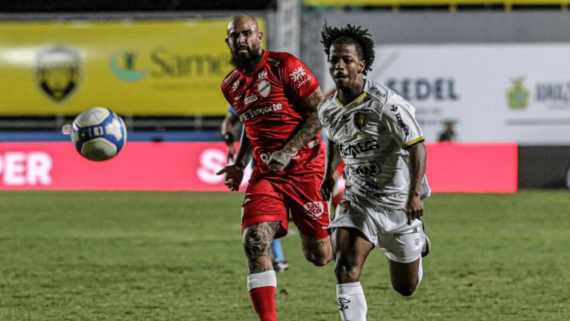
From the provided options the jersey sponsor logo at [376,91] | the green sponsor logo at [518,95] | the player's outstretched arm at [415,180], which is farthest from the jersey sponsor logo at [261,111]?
the green sponsor logo at [518,95]

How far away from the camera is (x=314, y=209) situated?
6738mm

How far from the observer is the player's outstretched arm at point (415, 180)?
5492mm

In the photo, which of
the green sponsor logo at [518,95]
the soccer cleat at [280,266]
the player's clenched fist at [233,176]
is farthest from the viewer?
the green sponsor logo at [518,95]

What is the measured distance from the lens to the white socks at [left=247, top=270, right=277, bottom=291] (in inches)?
236

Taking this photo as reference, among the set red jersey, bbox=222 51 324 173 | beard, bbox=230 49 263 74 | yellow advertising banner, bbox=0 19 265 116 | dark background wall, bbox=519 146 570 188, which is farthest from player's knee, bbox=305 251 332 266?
yellow advertising banner, bbox=0 19 265 116

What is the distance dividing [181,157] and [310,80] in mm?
14318

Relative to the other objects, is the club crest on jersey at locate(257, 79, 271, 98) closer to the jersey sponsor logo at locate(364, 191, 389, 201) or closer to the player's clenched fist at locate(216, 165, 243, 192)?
the player's clenched fist at locate(216, 165, 243, 192)

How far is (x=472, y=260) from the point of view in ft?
35.7

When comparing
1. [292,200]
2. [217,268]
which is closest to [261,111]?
[292,200]

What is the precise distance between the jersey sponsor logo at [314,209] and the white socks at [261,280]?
0.77 meters

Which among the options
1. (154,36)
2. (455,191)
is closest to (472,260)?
(455,191)

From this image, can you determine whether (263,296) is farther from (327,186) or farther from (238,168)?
(238,168)

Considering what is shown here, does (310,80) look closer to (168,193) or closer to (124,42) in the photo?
(168,193)

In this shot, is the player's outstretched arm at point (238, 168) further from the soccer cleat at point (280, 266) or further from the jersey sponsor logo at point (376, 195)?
the soccer cleat at point (280, 266)
